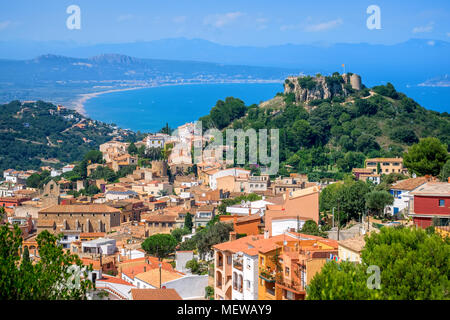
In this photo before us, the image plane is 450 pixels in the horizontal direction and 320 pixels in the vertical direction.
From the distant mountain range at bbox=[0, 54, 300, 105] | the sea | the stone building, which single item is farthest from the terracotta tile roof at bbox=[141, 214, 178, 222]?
the distant mountain range at bbox=[0, 54, 300, 105]

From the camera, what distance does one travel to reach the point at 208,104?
9181 cm

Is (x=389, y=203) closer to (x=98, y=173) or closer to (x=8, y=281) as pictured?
(x=8, y=281)

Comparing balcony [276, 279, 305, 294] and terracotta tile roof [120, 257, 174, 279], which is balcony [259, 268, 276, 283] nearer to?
balcony [276, 279, 305, 294]

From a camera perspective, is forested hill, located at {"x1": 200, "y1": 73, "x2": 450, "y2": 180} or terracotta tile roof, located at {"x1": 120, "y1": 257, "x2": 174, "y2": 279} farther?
forested hill, located at {"x1": 200, "y1": 73, "x2": 450, "y2": 180}

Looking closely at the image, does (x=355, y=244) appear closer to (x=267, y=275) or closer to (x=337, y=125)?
(x=267, y=275)

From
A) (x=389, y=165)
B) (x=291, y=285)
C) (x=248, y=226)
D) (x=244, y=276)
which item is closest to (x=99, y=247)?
(x=248, y=226)

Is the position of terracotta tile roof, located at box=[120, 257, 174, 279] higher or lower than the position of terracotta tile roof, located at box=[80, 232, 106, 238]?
higher

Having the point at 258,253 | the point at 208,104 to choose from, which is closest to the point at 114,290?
the point at 258,253

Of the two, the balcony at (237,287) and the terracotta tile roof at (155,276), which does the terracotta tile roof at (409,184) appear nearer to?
the terracotta tile roof at (155,276)

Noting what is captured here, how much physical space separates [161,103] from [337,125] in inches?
2713

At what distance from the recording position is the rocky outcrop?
121 feet

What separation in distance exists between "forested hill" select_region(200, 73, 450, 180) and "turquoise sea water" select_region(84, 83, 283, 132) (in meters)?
31.2

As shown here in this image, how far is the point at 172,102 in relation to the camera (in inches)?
3979
